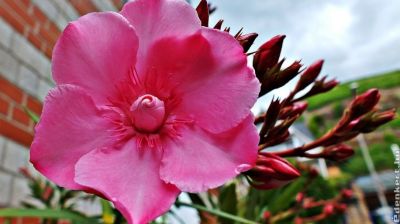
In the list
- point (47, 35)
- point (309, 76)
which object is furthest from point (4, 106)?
point (309, 76)

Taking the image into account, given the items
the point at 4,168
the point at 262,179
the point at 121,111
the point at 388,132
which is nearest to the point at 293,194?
the point at 262,179

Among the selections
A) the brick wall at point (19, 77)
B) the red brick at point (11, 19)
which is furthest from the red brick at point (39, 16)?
the red brick at point (11, 19)

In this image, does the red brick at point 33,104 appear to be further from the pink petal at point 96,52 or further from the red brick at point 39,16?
the pink petal at point 96,52

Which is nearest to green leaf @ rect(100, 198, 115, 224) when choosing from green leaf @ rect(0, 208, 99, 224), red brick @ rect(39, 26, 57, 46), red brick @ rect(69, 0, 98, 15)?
green leaf @ rect(0, 208, 99, 224)

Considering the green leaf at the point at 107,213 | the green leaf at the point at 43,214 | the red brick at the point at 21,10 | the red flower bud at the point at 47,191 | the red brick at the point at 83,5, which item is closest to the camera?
the green leaf at the point at 43,214

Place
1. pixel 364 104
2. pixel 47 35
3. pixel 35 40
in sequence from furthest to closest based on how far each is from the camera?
pixel 47 35, pixel 35 40, pixel 364 104

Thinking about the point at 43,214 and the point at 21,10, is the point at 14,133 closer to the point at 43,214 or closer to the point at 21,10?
the point at 21,10
